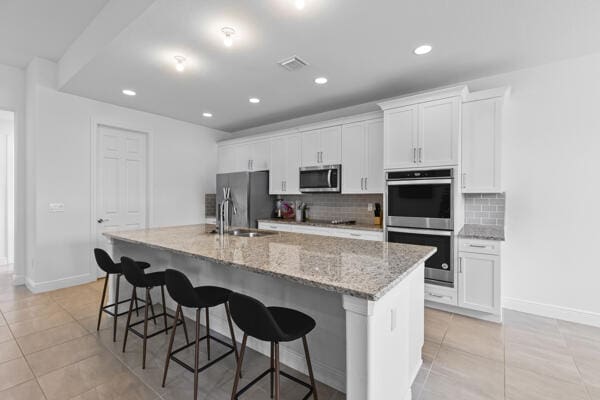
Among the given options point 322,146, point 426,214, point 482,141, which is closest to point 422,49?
point 482,141

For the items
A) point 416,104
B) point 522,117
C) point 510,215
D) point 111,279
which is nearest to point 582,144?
point 522,117

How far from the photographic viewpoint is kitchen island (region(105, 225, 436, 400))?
125 cm

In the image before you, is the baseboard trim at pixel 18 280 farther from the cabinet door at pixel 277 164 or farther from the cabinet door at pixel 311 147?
the cabinet door at pixel 311 147

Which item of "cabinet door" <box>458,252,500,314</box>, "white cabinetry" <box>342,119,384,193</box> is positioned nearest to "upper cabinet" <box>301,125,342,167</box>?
"white cabinetry" <box>342,119,384,193</box>

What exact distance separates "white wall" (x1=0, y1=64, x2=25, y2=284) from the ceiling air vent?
12.5 feet

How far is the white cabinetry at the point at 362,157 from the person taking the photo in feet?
12.3

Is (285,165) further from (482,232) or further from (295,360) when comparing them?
(295,360)

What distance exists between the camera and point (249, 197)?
187 inches

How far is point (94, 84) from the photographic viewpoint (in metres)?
3.57

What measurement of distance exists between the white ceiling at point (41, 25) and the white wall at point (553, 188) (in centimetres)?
436


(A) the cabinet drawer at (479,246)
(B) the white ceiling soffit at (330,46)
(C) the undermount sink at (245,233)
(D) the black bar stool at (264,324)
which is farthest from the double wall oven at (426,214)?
(D) the black bar stool at (264,324)

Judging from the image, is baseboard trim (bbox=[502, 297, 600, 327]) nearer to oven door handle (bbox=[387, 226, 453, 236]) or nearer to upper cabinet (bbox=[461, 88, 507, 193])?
oven door handle (bbox=[387, 226, 453, 236])

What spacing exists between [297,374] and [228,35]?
2.68 m

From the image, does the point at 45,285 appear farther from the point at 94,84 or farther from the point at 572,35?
the point at 572,35
